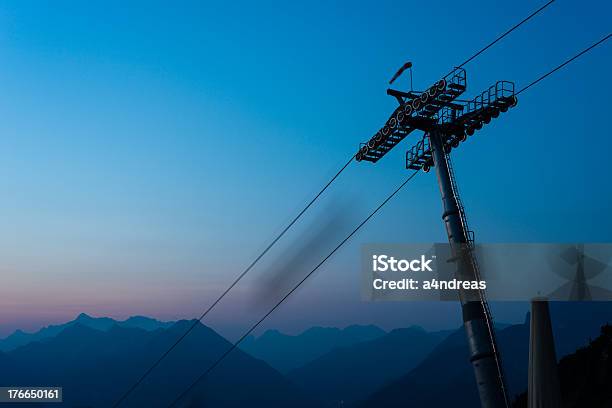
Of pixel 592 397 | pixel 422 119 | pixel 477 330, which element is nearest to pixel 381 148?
pixel 422 119

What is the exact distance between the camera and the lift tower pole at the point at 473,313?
75.4 ft

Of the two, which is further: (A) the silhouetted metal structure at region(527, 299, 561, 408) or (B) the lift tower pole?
(B) the lift tower pole

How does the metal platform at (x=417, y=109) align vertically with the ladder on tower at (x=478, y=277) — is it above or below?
above

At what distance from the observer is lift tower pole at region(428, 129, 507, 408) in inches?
905

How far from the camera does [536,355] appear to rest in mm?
22578

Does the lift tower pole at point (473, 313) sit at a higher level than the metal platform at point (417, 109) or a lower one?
lower

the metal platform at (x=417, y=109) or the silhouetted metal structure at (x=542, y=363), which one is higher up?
the metal platform at (x=417, y=109)

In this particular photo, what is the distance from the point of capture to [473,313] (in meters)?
23.8

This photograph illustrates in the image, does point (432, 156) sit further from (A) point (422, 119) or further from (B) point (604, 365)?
(B) point (604, 365)

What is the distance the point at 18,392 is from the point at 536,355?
34683 millimetres

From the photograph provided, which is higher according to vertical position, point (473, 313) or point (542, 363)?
point (473, 313)

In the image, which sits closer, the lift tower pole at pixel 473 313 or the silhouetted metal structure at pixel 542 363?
the silhouetted metal structure at pixel 542 363

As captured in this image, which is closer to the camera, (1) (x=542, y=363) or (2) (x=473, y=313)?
(1) (x=542, y=363)

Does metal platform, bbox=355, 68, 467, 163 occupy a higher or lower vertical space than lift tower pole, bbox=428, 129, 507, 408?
higher
